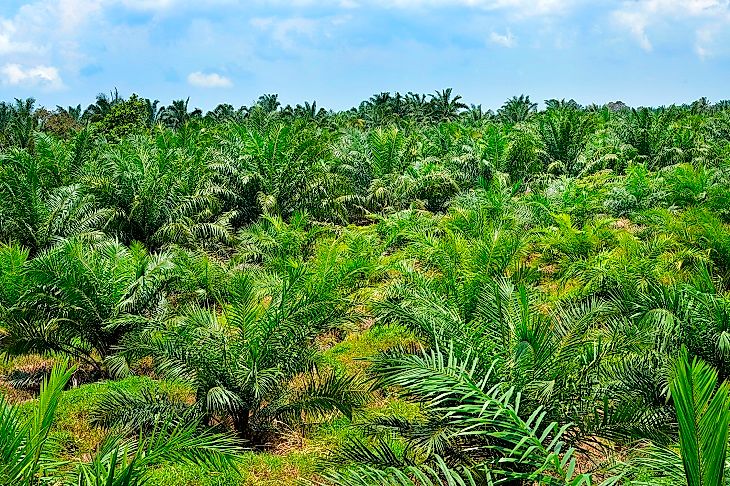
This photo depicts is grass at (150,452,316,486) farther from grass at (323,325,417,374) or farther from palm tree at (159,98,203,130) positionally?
palm tree at (159,98,203,130)

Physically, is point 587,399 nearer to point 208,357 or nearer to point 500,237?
point 208,357

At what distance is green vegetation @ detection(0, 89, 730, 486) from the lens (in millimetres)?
3533

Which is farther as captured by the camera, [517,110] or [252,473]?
[517,110]

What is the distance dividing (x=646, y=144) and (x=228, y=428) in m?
19.3

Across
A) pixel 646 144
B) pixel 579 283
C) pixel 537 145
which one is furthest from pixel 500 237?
pixel 646 144

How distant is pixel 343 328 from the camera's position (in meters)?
8.21

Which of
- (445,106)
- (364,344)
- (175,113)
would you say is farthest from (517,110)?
(364,344)

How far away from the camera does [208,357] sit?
5387 mm

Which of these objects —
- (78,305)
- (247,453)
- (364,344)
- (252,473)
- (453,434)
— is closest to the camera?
(453,434)

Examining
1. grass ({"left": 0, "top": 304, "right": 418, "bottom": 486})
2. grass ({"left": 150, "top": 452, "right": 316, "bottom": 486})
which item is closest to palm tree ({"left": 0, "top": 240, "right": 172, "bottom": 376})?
grass ({"left": 0, "top": 304, "right": 418, "bottom": 486})

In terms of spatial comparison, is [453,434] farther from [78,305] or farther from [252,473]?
[78,305]

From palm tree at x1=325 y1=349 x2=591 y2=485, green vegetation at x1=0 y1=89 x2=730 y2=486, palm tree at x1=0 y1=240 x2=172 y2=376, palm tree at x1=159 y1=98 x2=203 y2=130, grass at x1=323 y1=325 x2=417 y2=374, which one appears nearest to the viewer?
palm tree at x1=325 y1=349 x2=591 y2=485

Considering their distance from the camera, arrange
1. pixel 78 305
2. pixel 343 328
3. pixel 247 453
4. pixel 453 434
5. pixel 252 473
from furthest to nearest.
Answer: pixel 343 328, pixel 78 305, pixel 247 453, pixel 252 473, pixel 453 434

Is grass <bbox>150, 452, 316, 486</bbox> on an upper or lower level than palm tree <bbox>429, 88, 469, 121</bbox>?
lower
